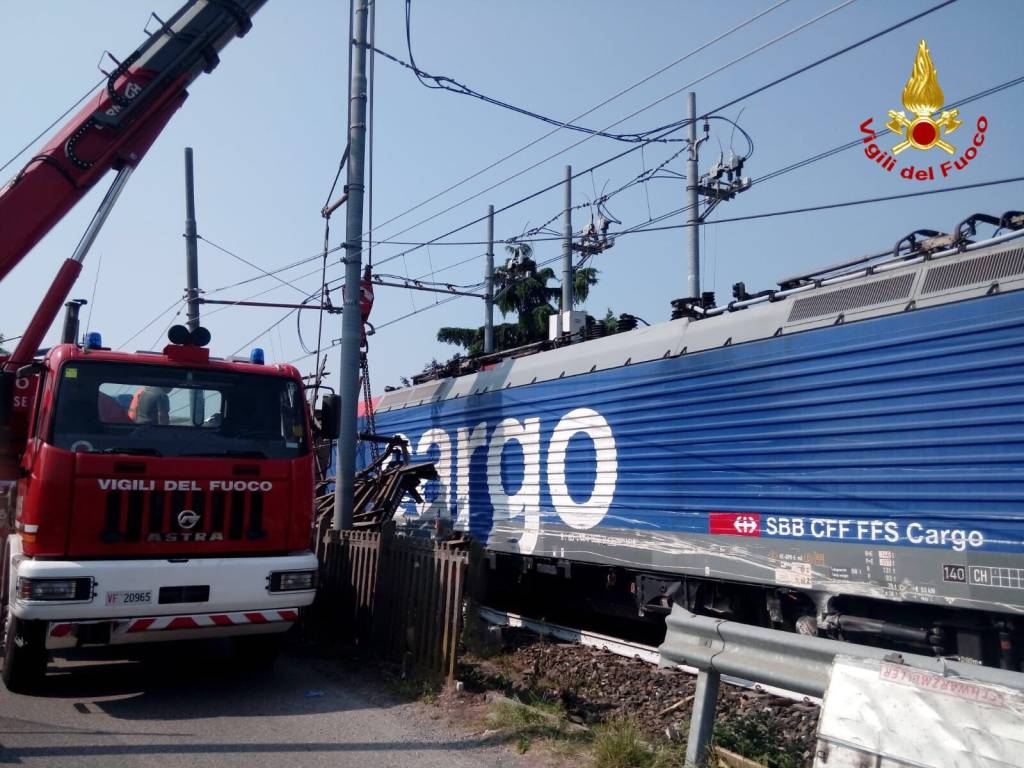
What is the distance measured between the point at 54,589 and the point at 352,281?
4917 mm

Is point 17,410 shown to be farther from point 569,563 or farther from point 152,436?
point 569,563

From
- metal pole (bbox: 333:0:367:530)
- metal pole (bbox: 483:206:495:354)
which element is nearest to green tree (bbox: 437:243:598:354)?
metal pole (bbox: 483:206:495:354)

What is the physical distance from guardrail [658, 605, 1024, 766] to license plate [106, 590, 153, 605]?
144 inches

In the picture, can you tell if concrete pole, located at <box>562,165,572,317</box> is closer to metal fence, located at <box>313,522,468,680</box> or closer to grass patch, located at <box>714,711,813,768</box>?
metal fence, located at <box>313,522,468,680</box>

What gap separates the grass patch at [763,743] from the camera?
4.76 meters

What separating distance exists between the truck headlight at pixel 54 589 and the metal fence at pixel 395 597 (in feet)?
8.27

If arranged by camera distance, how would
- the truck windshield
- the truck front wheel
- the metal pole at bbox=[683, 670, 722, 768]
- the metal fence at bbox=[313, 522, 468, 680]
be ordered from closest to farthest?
the metal pole at bbox=[683, 670, 722, 768], the truck front wheel, the truck windshield, the metal fence at bbox=[313, 522, 468, 680]

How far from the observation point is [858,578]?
638 centimetres

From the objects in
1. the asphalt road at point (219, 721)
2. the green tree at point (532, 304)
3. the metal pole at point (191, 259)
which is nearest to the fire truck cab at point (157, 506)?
the asphalt road at point (219, 721)

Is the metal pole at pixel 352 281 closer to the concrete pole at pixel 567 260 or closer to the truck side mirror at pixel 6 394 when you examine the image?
the truck side mirror at pixel 6 394

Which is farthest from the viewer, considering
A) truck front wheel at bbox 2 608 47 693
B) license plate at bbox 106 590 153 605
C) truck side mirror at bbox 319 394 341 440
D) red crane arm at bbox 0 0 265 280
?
red crane arm at bbox 0 0 265 280

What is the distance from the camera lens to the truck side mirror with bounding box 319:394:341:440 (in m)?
7.77

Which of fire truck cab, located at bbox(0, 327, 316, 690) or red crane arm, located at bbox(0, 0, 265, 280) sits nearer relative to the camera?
fire truck cab, located at bbox(0, 327, 316, 690)

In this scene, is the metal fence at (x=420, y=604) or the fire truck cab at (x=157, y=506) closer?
the fire truck cab at (x=157, y=506)
